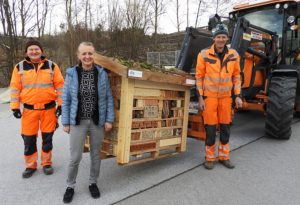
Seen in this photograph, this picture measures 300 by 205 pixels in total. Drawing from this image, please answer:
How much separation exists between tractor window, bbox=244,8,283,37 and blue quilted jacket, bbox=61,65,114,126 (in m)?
3.99

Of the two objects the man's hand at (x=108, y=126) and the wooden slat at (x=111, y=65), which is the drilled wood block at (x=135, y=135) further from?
the wooden slat at (x=111, y=65)

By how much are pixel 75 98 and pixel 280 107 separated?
10.8 ft

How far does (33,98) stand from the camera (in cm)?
351

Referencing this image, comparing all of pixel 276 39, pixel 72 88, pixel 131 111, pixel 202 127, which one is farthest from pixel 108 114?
pixel 276 39

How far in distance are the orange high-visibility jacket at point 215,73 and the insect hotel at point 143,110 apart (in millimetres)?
182

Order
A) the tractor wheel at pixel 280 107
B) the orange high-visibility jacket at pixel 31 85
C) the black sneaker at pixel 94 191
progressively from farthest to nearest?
the tractor wheel at pixel 280 107, the orange high-visibility jacket at pixel 31 85, the black sneaker at pixel 94 191

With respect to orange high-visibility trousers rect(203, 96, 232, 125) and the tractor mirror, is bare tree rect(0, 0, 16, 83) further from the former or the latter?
orange high-visibility trousers rect(203, 96, 232, 125)

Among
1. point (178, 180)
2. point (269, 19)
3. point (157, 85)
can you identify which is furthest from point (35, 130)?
point (269, 19)

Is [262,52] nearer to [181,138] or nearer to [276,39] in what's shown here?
[276,39]

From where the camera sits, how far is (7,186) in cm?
323

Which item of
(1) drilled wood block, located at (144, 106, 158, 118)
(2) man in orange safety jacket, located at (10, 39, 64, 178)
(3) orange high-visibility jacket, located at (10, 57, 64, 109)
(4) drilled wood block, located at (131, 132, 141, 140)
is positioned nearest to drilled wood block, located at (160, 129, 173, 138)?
(1) drilled wood block, located at (144, 106, 158, 118)

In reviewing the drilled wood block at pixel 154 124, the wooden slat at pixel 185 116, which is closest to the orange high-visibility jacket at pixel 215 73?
the wooden slat at pixel 185 116

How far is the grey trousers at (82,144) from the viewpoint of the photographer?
2.90 m

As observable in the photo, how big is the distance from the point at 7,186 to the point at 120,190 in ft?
4.23
